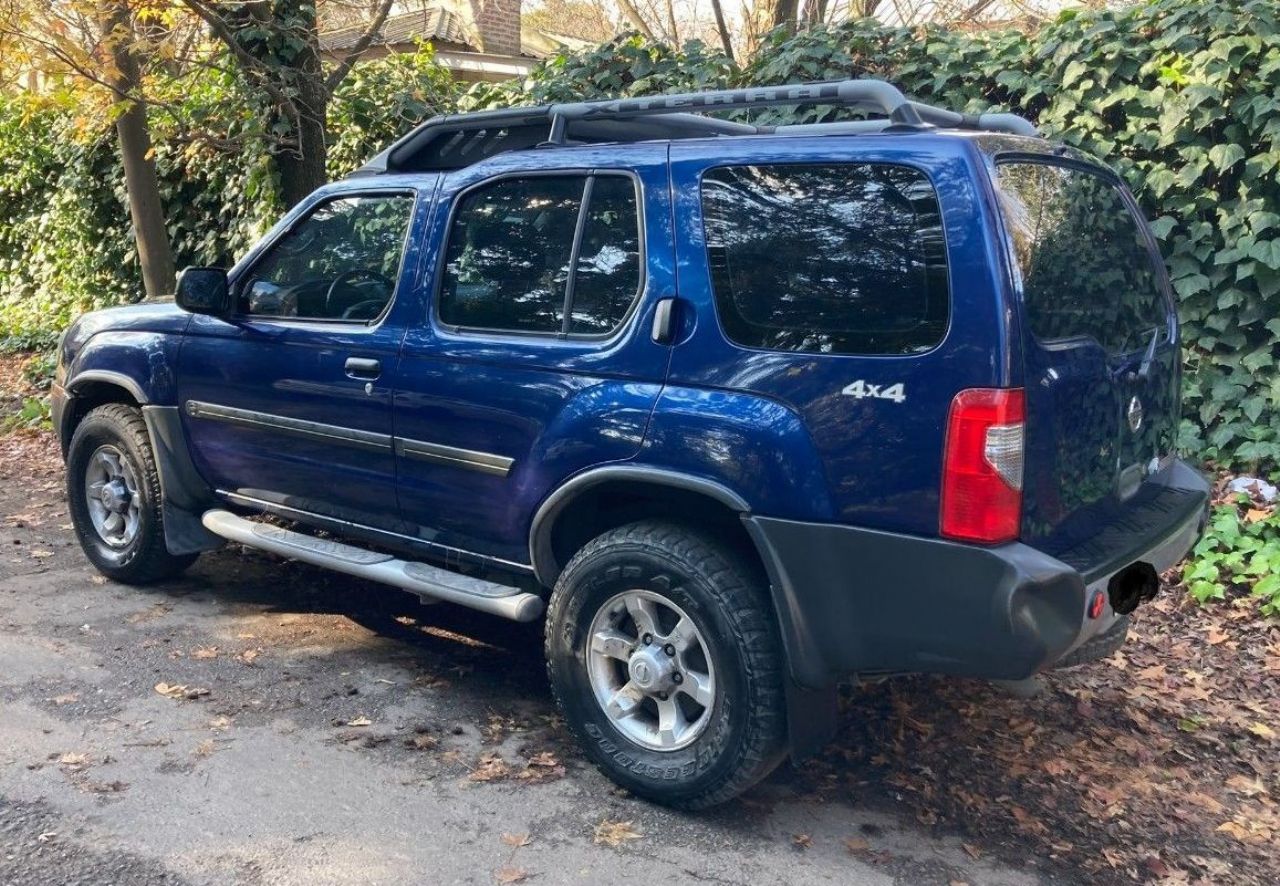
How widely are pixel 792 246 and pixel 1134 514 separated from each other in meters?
1.41

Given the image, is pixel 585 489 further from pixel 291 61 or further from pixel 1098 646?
pixel 291 61

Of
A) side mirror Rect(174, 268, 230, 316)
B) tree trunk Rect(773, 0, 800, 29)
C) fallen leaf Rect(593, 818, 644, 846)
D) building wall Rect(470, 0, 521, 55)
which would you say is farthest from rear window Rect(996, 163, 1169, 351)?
building wall Rect(470, 0, 521, 55)

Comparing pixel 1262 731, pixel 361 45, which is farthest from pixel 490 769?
pixel 361 45

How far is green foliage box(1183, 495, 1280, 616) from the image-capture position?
18.2ft

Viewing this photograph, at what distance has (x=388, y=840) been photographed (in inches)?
138

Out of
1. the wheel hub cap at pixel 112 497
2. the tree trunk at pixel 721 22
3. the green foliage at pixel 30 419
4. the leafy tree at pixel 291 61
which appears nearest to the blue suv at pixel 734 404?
the wheel hub cap at pixel 112 497

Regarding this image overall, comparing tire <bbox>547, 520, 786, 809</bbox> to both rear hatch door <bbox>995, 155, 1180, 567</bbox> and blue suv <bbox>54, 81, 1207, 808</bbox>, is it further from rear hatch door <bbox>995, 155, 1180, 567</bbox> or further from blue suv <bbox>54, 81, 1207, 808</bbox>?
rear hatch door <bbox>995, 155, 1180, 567</bbox>

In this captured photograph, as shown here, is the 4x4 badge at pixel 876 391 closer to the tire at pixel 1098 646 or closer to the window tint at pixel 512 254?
the tire at pixel 1098 646

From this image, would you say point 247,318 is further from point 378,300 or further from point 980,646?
point 980,646

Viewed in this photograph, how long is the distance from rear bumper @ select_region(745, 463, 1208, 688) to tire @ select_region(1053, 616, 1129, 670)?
0.10 m

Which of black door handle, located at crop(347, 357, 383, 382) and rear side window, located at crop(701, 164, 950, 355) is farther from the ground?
rear side window, located at crop(701, 164, 950, 355)

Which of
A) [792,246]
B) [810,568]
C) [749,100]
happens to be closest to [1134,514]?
[810,568]

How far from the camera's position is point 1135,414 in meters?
3.72

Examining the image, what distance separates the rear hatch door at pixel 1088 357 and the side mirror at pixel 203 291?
3289 millimetres
